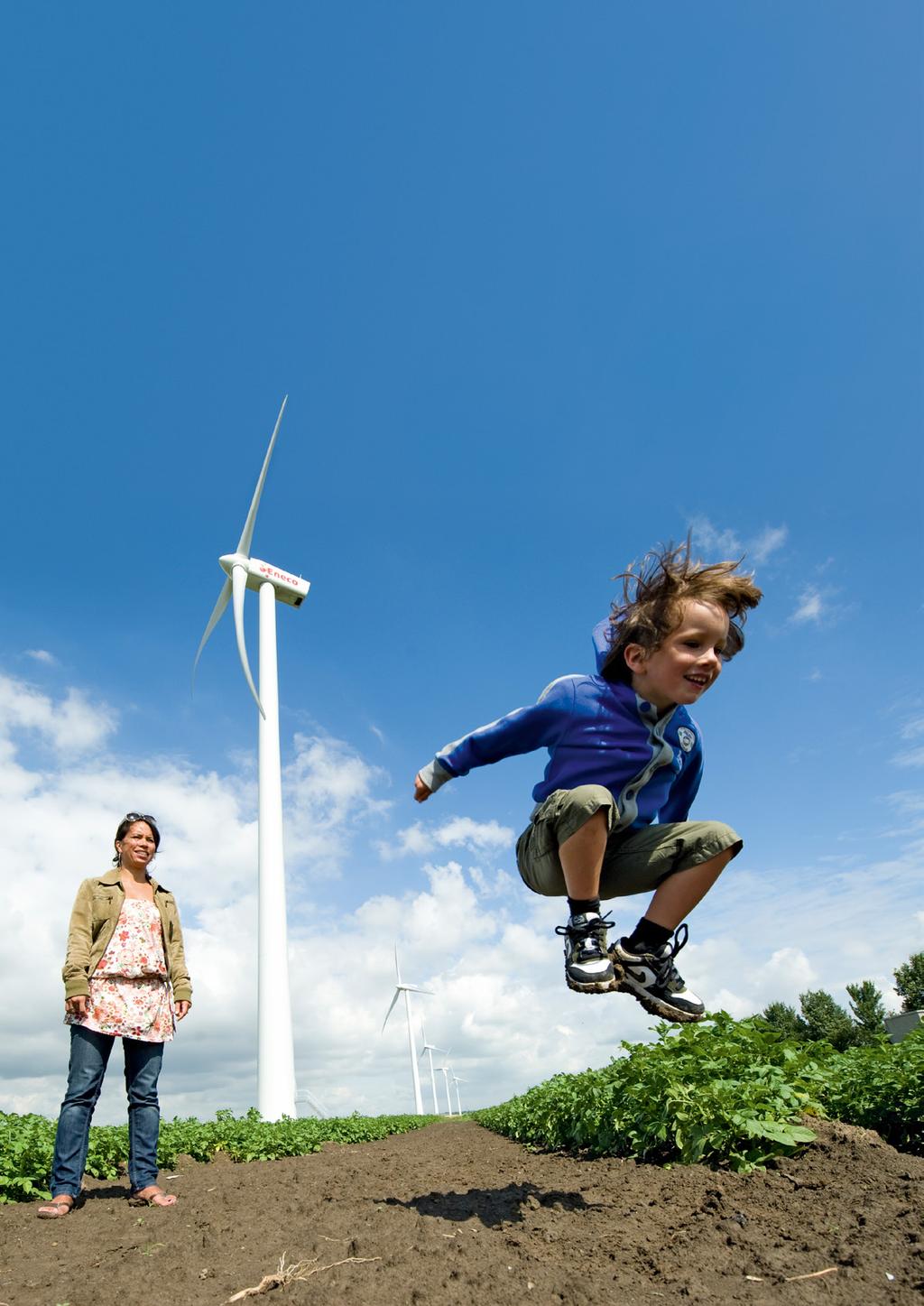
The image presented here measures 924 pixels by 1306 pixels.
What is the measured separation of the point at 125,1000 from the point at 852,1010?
59.8m

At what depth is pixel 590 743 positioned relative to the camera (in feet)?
13.3

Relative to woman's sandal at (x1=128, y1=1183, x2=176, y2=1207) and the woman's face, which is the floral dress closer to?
the woman's face

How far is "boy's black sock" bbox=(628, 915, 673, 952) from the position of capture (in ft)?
12.9

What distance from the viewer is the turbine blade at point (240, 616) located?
1983 centimetres

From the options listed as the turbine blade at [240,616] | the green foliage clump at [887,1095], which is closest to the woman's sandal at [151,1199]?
the green foliage clump at [887,1095]

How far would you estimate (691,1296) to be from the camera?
294cm

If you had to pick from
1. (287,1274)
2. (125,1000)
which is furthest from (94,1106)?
(287,1274)

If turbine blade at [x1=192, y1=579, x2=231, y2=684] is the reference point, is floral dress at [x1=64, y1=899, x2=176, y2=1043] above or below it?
below

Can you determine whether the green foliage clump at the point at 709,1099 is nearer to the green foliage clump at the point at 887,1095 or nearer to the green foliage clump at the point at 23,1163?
the green foliage clump at the point at 887,1095

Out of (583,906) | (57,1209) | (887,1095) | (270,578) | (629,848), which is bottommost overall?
(887,1095)

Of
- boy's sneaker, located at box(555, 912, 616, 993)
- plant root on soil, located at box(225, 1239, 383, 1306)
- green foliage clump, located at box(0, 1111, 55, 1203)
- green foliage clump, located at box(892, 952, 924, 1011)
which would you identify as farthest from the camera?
green foliage clump, located at box(892, 952, 924, 1011)

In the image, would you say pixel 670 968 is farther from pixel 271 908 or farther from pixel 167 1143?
pixel 271 908

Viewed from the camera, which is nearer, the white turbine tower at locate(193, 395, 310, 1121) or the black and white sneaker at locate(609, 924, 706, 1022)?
the black and white sneaker at locate(609, 924, 706, 1022)

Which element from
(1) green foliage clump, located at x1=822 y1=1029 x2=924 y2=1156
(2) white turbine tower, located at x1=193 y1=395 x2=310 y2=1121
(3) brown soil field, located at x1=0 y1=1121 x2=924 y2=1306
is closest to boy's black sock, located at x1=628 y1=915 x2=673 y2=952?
(3) brown soil field, located at x1=0 y1=1121 x2=924 y2=1306
